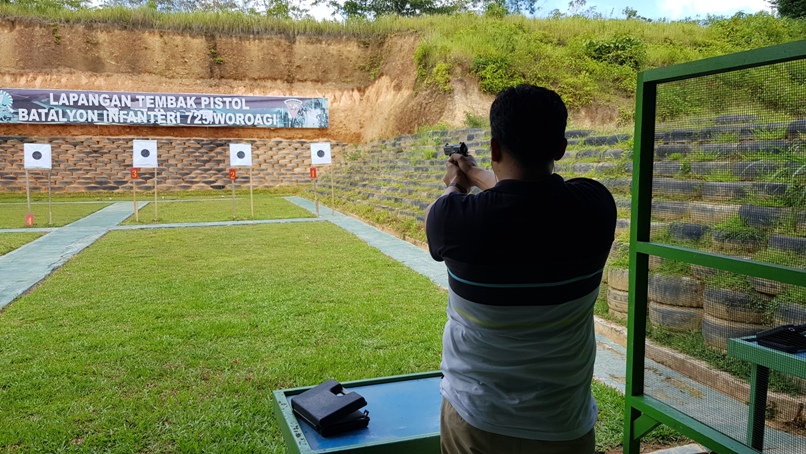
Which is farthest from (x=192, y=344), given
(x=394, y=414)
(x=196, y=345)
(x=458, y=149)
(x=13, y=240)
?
(x=13, y=240)

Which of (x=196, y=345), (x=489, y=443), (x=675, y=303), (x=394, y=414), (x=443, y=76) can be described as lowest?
(x=196, y=345)

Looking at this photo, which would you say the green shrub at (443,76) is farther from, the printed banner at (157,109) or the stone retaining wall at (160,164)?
the printed banner at (157,109)

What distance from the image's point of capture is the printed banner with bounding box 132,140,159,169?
14531 millimetres

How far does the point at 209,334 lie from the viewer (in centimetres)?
489

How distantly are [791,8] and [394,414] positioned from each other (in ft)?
75.3

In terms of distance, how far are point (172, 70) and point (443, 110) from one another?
535 inches

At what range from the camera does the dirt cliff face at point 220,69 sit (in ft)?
77.5

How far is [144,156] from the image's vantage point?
1535 centimetres

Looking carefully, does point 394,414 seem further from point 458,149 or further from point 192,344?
point 192,344

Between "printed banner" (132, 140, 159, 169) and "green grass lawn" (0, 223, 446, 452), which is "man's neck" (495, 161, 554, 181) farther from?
"printed banner" (132, 140, 159, 169)

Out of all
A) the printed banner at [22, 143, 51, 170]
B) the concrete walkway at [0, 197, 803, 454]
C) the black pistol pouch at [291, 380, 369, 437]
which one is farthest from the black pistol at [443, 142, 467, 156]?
the printed banner at [22, 143, 51, 170]

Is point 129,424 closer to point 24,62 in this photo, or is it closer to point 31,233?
point 31,233

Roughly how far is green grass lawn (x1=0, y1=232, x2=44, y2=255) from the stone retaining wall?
11726 millimetres

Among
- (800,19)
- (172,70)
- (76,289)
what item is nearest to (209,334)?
(76,289)
